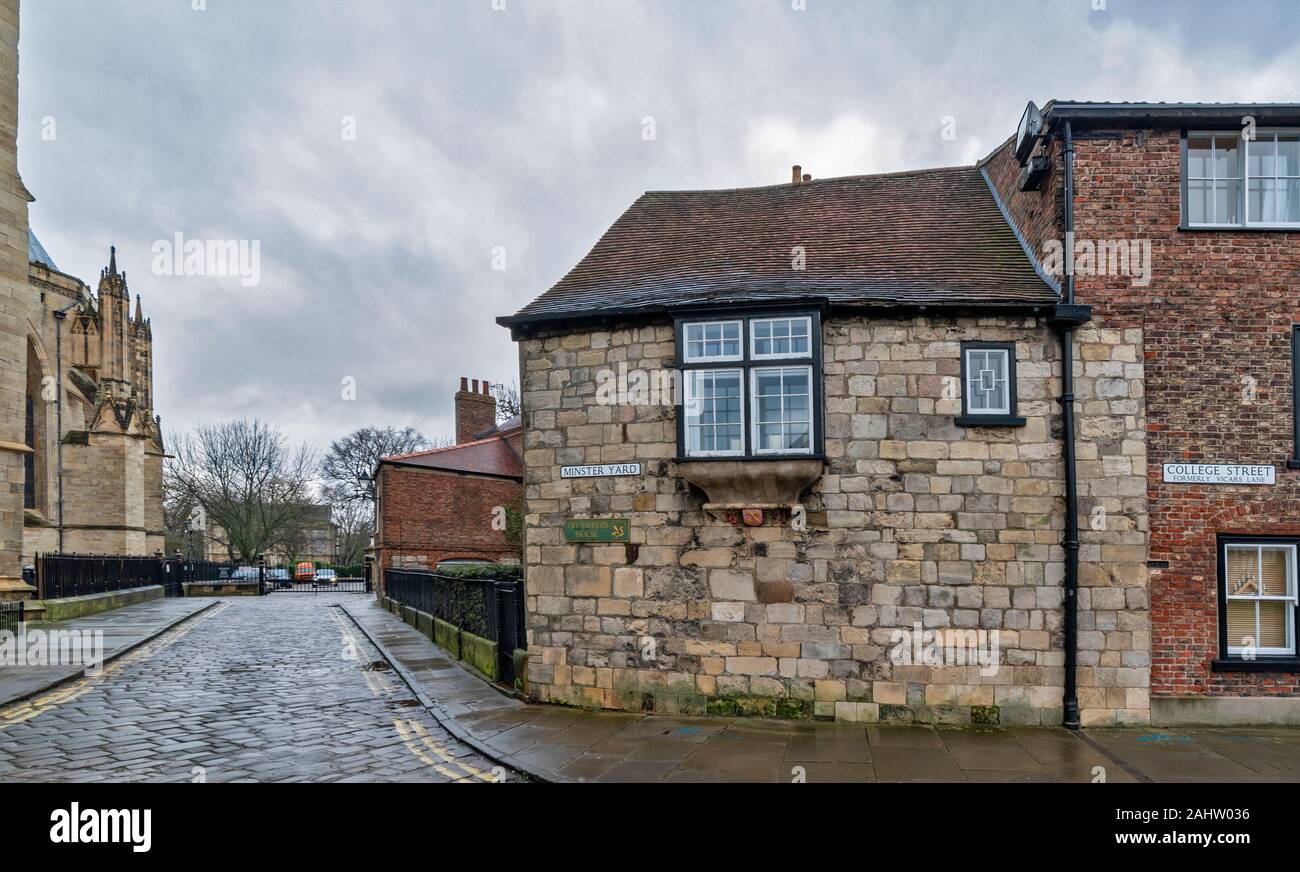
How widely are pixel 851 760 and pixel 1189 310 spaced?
6.75m

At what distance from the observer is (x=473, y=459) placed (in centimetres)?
2872

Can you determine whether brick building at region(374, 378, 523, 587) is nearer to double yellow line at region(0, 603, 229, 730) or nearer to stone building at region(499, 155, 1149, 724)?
double yellow line at region(0, 603, 229, 730)

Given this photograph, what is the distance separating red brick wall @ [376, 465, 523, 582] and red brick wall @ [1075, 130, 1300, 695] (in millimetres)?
22840

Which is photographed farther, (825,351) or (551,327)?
(551,327)

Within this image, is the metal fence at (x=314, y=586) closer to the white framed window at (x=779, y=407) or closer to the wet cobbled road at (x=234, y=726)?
the wet cobbled road at (x=234, y=726)

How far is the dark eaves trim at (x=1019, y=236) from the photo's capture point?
30.1 feet

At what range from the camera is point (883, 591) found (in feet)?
28.3

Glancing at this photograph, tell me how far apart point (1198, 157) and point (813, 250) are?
4796 mm

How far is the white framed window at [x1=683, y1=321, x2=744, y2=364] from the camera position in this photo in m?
9.05

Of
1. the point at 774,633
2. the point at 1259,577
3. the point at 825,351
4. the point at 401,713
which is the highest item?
the point at 825,351

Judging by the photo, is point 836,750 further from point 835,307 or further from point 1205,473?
point 1205,473

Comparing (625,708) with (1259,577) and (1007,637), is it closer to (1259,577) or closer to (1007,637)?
(1007,637)

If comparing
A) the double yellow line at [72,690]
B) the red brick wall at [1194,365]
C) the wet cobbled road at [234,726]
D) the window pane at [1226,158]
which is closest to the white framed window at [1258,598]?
the red brick wall at [1194,365]
